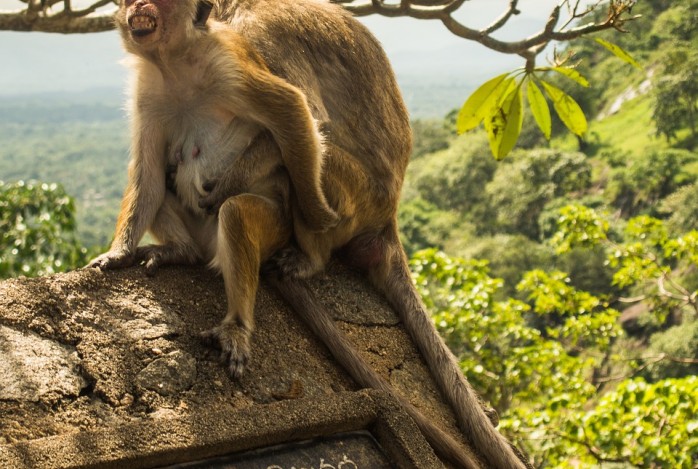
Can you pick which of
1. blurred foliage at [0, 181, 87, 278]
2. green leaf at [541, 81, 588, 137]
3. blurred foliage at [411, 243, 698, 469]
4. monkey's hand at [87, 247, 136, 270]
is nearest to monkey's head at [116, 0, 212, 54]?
monkey's hand at [87, 247, 136, 270]

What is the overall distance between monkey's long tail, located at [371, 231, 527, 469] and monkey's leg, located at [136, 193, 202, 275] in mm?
974

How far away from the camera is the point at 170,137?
175 inches

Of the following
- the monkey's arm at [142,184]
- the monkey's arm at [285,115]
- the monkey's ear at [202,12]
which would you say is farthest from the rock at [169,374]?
the monkey's ear at [202,12]

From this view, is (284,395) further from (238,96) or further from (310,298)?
(238,96)

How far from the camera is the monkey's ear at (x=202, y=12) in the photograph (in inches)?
162

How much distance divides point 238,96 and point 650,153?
2623cm

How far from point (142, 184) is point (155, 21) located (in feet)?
2.54

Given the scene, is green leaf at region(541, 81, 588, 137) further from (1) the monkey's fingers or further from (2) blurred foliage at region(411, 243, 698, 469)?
(2) blurred foliage at region(411, 243, 698, 469)

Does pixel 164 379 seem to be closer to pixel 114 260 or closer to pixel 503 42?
pixel 114 260

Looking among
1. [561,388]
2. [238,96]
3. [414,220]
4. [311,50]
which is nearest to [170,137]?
[238,96]

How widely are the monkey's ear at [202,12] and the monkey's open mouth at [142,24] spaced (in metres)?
0.22

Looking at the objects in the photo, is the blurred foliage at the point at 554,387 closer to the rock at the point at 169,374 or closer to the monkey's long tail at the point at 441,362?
the monkey's long tail at the point at 441,362

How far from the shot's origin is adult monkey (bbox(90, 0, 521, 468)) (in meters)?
4.01

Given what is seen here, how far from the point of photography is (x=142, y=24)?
155 inches
